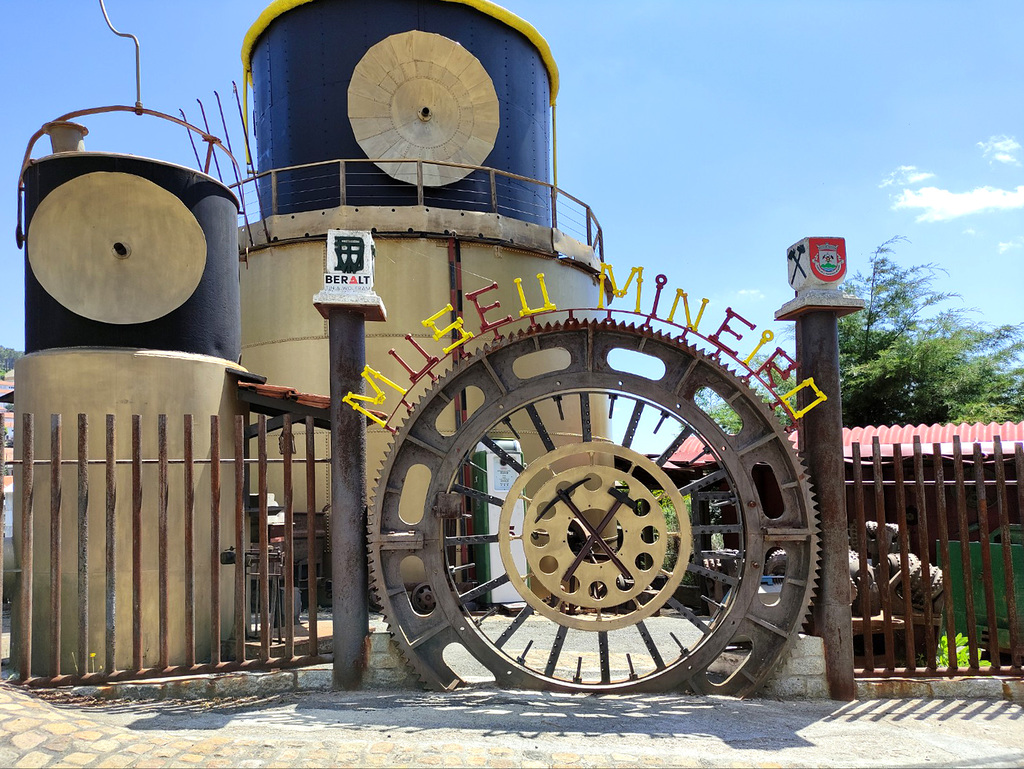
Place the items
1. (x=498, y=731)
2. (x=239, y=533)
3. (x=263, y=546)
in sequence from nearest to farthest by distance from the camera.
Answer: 1. (x=498, y=731)
2. (x=263, y=546)
3. (x=239, y=533)

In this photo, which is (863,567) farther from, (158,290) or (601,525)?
(158,290)

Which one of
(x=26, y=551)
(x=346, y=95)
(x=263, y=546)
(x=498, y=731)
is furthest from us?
(x=346, y=95)

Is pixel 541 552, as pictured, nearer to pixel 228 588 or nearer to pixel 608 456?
pixel 608 456

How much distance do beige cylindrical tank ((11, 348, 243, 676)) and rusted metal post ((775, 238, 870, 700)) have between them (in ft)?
20.8

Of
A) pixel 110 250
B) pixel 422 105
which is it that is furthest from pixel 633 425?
pixel 422 105

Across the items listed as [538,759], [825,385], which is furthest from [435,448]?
[825,385]

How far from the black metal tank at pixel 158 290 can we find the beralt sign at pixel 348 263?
316cm

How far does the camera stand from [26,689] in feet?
22.8

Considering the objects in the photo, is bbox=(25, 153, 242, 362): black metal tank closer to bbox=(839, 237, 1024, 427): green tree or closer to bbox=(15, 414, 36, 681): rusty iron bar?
bbox=(15, 414, 36, 681): rusty iron bar

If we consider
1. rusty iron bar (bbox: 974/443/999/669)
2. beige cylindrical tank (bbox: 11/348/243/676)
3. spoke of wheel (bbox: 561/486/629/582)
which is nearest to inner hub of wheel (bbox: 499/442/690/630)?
spoke of wheel (bbox: 561/486/629/582)

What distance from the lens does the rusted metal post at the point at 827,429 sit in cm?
731

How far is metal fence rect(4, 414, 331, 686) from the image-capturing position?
720cm

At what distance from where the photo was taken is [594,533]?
23.9 ft

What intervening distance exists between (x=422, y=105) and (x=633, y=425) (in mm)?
11284
